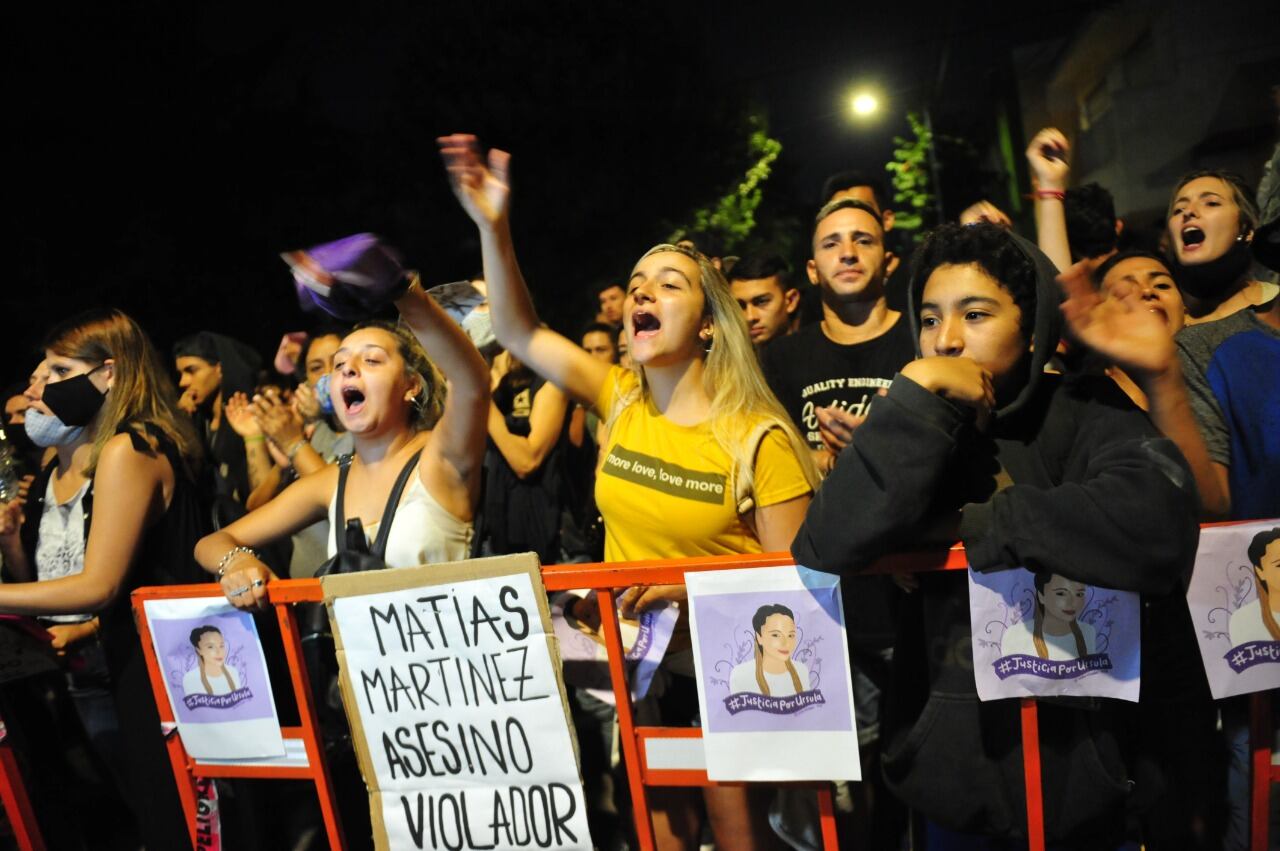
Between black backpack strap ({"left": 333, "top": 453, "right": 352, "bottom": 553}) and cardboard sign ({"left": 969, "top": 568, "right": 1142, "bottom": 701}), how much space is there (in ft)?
6.66

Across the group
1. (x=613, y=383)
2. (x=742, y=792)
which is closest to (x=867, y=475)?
(x=742, y=792)

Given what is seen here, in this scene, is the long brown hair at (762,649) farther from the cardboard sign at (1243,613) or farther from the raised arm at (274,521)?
the raised arm at (274,521)

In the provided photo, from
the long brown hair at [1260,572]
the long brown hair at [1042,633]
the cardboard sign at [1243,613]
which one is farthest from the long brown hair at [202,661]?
the long brown hair at [1260,572]

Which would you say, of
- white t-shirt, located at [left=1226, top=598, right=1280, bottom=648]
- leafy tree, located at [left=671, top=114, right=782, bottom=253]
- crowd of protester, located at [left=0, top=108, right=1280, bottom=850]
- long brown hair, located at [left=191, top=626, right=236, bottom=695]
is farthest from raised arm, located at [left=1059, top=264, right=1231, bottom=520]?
leafy tree, located at [left=671, top=114, right=782, bottom=253]

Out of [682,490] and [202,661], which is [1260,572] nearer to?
[682,490]

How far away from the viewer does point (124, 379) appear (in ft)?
12.8

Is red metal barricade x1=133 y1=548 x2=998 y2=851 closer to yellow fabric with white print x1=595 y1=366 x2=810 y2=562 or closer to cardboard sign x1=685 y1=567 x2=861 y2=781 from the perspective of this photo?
cardboard sign x1=685 y1=567 x2=861 y2=781

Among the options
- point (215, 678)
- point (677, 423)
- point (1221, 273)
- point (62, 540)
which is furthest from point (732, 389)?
point (62, 540)

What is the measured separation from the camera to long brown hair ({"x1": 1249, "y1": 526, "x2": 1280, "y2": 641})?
2.60 m

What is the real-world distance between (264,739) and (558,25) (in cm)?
2503

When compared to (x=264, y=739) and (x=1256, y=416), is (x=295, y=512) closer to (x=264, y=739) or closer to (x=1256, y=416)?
(x=264, y=739)

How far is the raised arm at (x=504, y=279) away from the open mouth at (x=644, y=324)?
0.86 feet

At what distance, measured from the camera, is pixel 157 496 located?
12.2 feet

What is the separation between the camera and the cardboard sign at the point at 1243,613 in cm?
259
